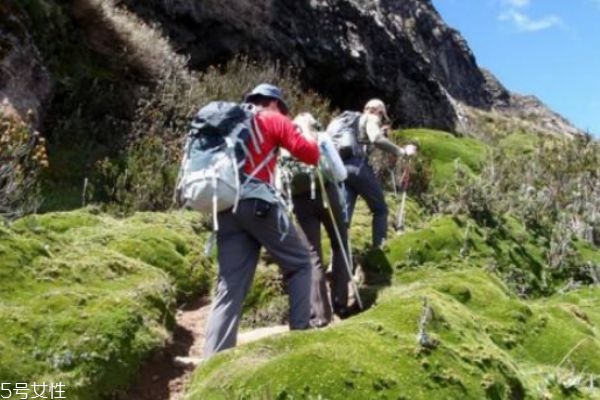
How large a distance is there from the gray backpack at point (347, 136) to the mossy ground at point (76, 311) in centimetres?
224

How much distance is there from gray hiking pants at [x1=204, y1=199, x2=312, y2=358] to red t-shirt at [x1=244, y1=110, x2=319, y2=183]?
0.84 feet

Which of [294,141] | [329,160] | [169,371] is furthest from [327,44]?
[169,371]

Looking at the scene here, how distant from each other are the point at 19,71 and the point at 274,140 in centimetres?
715

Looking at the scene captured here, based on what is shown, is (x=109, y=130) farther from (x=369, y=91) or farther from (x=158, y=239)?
(x=369, y=91)

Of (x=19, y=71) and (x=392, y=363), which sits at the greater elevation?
(x=19, y=71)

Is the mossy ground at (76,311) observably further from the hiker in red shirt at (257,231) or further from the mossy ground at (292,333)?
the hiker in red shirt at (257,231)

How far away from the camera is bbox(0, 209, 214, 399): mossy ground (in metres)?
4.51

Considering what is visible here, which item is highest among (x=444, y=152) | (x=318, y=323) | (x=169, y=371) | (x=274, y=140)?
(x=444, y=152)

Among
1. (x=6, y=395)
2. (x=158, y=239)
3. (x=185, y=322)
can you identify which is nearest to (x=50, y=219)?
(x=158, y=239)

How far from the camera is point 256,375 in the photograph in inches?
153

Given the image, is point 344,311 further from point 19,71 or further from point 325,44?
point 325,44

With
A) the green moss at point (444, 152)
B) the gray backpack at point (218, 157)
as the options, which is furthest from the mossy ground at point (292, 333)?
the green moss at point (444, 152)

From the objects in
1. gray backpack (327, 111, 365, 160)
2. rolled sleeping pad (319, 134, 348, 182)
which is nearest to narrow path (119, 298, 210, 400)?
rolled sleeping pad (319, 134, 348, 182)

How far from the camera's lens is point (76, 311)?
195 inches
